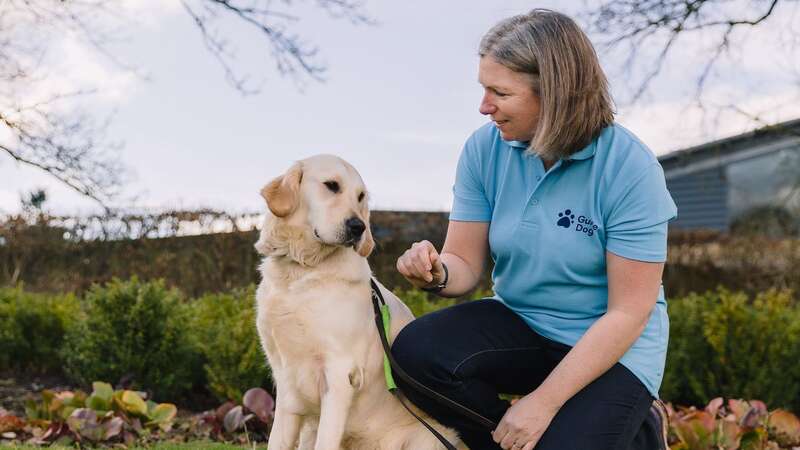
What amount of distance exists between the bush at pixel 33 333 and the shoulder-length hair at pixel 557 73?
5342 mm

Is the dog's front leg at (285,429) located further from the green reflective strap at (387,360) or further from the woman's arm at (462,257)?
the woman's arm at (462,257)

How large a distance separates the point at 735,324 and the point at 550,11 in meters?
4.17

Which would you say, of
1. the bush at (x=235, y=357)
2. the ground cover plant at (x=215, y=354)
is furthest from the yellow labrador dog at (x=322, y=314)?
the bush at (x=235, y=357)

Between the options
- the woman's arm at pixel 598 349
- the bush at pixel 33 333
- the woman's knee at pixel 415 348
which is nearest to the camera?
the woman's arm at pixel 598 349

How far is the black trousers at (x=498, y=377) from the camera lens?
2.85m

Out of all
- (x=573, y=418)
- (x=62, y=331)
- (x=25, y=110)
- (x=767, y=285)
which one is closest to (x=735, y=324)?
(x=573, y=418)

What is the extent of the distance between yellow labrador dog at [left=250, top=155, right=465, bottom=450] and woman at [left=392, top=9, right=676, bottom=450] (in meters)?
0.14

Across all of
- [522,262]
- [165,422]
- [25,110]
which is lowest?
[165,422]

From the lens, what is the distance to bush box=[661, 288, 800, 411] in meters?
6.34

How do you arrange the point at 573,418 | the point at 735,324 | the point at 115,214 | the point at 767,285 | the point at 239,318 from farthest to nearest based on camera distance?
the point at 767,285
the point at 115,214
the point at 735,324
the point at 239,318
the point at 573,418

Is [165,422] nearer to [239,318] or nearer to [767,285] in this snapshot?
[239,318]

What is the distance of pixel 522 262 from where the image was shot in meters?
3.06

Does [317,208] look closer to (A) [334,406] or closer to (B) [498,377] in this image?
(A) [334,406]

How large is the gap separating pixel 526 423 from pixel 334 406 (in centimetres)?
64
